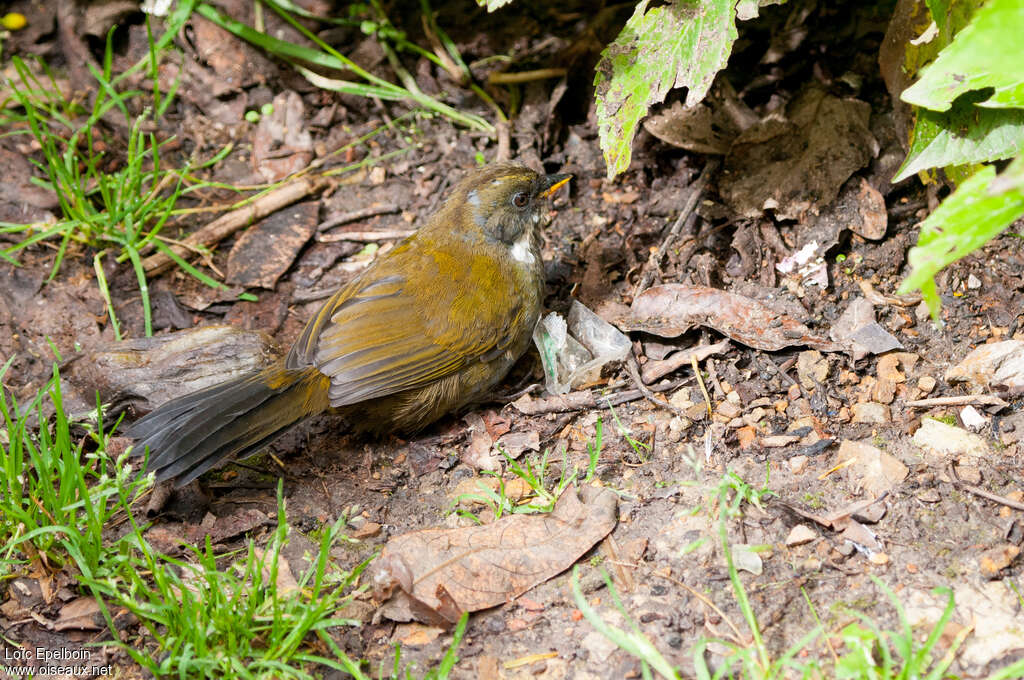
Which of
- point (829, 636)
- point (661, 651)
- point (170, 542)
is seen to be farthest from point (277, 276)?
point (829, 636)

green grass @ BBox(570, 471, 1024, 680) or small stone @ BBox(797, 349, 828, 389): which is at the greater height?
small stone @ BBox(797, 349, 828, 389)

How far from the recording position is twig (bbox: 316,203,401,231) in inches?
215

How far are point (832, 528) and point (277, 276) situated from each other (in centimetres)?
317

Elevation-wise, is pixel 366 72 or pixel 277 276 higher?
pixel 366 72

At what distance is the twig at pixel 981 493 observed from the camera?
3279 mm

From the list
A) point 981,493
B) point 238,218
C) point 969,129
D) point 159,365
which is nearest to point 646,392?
point 981,493

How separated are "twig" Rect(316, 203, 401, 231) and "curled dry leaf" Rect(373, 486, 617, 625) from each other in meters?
2.43

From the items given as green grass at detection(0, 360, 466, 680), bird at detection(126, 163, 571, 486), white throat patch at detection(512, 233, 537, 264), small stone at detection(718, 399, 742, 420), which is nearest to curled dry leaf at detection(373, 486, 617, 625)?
green grass at detection(0, 360, 466, 680)

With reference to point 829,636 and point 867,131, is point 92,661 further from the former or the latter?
point 867,131

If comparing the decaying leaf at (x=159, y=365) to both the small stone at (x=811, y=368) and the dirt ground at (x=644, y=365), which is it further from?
the small stone at (x=811, y=368)

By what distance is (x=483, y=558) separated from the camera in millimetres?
3439

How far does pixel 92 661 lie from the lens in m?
3.24

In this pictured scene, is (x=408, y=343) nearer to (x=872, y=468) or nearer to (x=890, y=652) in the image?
(x=872, y=468)

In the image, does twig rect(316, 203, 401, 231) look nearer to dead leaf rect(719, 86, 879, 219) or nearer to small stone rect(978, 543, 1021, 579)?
dead leaf rect(719, 86, 879, 219)
